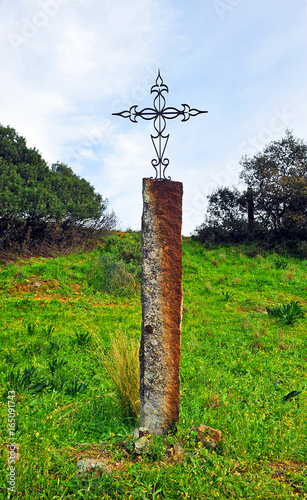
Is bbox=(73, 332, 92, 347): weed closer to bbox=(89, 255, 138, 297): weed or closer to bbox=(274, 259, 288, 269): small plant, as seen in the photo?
bbox=(89, 255, 138, 297): weed

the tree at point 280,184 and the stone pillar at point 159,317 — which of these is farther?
the tree at point 280,184

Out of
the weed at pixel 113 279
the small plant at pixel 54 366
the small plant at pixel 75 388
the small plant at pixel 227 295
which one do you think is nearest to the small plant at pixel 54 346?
the small plant at pixel 54 366

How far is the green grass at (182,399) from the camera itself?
2.63m

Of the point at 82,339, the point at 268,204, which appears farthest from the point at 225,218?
the point at 82,339

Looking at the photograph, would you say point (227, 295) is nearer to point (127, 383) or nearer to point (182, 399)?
point (182, 399)

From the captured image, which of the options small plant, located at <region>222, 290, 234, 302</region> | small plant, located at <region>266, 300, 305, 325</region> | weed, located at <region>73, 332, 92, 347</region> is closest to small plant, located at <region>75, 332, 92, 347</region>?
weed, located at <region>73, 332, 92, 347</region>

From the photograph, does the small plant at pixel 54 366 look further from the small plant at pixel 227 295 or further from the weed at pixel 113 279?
the small plant at pixel 227 295

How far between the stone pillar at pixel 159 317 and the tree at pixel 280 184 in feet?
45.5

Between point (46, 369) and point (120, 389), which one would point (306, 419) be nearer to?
point (120, 389)

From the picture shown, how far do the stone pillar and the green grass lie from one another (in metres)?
0.27

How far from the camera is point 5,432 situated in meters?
3.12

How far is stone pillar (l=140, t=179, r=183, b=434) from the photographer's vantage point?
315 centimetres

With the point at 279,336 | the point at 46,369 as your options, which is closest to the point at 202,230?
the point at 279,336

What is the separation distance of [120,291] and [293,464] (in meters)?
7.63
